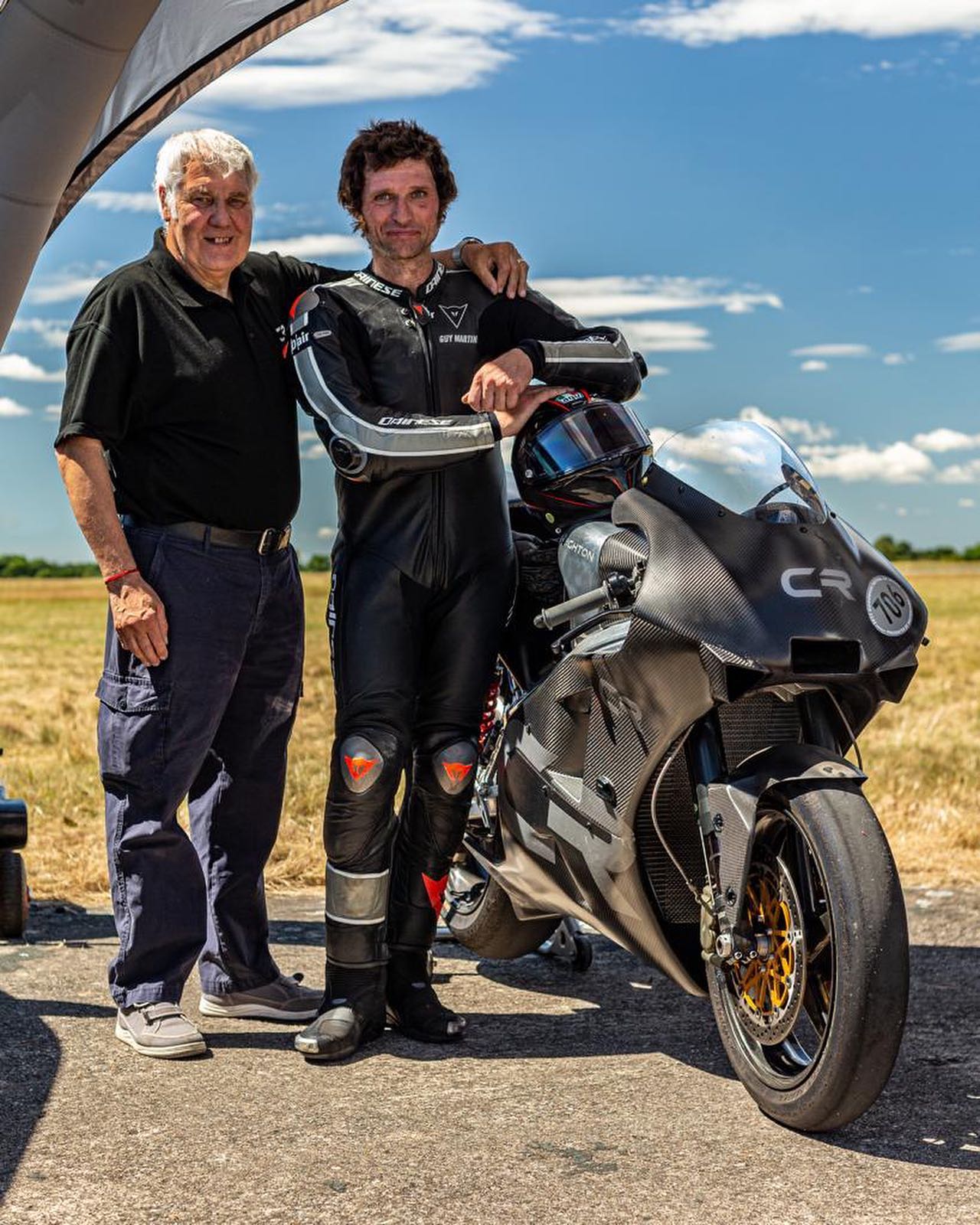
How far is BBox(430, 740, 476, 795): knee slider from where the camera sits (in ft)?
15.2

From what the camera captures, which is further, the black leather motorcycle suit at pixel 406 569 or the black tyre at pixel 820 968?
the black leather motorcycle suit at pixel 406 569

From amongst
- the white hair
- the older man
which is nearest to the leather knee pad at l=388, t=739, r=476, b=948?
the older man

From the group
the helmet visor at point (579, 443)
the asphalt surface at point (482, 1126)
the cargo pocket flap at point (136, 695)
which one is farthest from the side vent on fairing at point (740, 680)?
the cargo pocket flap at point (136, 695)

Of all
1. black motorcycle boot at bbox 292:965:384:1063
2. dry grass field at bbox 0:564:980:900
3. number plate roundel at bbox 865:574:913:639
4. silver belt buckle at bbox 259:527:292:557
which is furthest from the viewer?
dry grass field at bbox 0:564:980:900

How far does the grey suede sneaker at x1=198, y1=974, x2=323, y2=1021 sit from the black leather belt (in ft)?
4.42

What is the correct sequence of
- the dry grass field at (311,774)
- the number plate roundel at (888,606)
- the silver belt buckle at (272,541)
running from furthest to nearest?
the dry grass field at (311,774) → the silver belt buckle at (272,541) → the number plate roundel at (888,606)

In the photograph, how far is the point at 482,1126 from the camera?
379 cm

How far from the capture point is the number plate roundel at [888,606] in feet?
12.0

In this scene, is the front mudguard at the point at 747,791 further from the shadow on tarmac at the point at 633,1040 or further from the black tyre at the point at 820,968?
the shadow on tarmac at the point at 633,1040

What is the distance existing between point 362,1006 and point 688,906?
105 centimetres

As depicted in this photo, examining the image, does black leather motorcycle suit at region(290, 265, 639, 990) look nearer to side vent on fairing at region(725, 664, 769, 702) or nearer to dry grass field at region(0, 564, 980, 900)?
side vent on fairing at region(725, 664, 769, 702)

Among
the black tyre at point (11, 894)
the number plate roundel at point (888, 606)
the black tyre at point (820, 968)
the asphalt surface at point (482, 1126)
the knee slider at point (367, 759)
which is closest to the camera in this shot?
the asphalt surface at point (482, 1126)

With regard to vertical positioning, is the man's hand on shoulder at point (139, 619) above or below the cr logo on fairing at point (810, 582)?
below

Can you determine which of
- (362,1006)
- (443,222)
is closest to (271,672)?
(362,1006)
